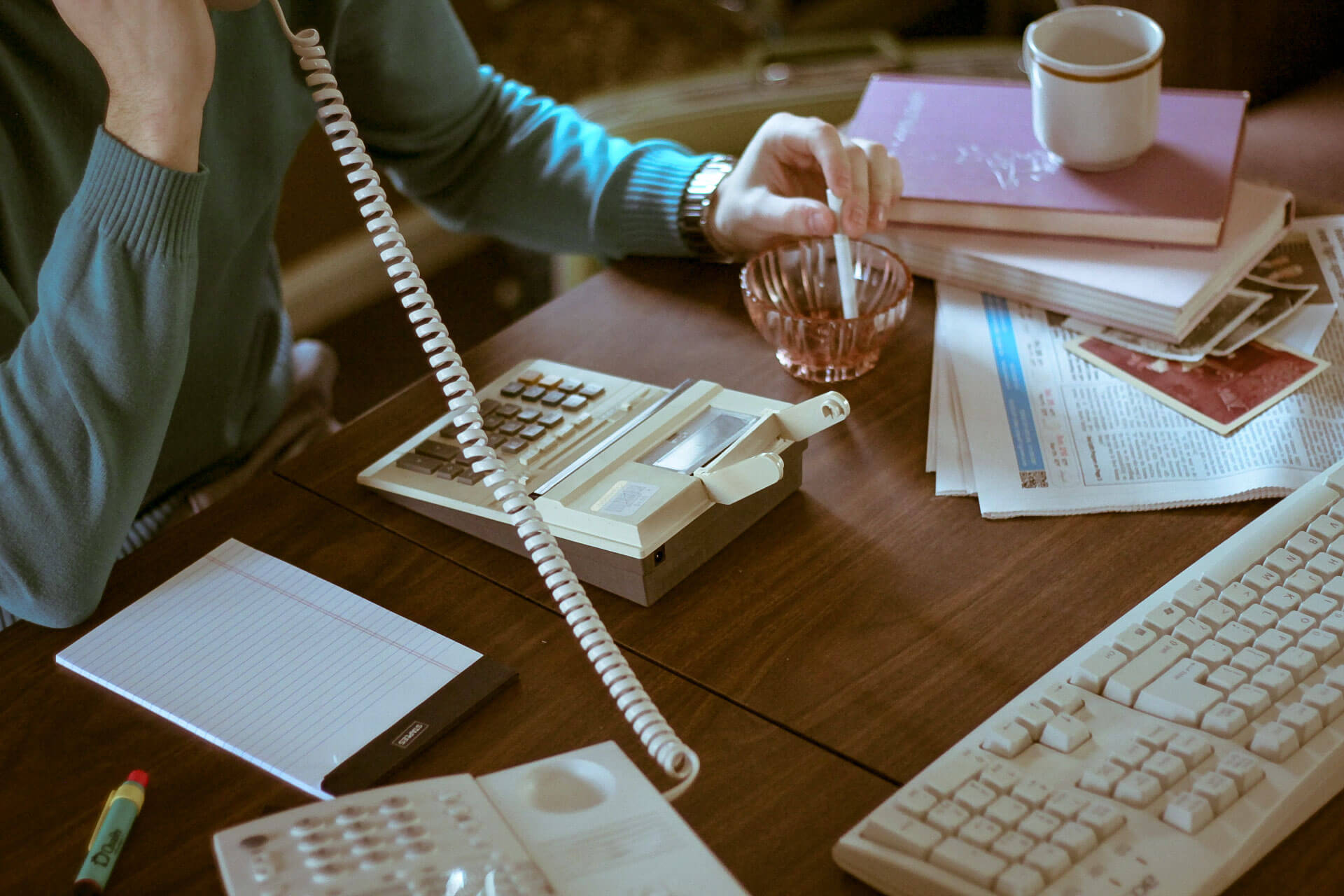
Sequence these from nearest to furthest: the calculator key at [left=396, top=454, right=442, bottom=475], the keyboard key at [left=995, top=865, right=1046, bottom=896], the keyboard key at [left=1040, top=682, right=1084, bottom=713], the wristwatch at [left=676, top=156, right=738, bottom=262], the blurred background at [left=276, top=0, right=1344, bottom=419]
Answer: the keyboard key at [left=995, top=865, right=1046, bottom=896] → the keyboard key at [left=1040, top=682, right=1084, bottom=713] → the calculator key at [left=396, top=454, right=442, bottom=475] → the wristwatch at [left=676, top=156, right=738, bottom=262] → the blurred background at [left=276, top=0, right=1344, bottom=419]

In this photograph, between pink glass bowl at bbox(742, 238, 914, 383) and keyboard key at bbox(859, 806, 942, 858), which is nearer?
keyboard key at bbox(859, 806, 942, 858)

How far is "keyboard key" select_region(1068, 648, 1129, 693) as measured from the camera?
2.16ft

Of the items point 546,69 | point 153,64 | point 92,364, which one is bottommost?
point 546,69

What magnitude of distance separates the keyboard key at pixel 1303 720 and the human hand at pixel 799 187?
53 centimetres

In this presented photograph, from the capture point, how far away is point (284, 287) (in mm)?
2594

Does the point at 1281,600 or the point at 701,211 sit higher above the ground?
the point at 701,211

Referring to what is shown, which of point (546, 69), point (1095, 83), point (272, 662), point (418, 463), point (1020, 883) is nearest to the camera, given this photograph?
point (1020, 883)

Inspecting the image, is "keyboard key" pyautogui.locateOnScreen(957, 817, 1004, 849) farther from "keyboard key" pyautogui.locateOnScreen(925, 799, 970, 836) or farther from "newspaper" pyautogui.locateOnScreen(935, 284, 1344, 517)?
"newspaper" pyautogui.locateOnScreen(935, 284, 1344, 517)

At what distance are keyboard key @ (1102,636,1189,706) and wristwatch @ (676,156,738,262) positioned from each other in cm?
59

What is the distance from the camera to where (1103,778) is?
595 millimetres

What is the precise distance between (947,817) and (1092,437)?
0.41 meters

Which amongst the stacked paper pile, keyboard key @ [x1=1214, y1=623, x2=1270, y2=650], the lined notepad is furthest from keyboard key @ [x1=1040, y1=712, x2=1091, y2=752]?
the lined notepad

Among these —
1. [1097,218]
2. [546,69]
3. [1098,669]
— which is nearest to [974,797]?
[1098,669]

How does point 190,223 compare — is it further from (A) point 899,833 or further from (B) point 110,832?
(A) point 899,833
